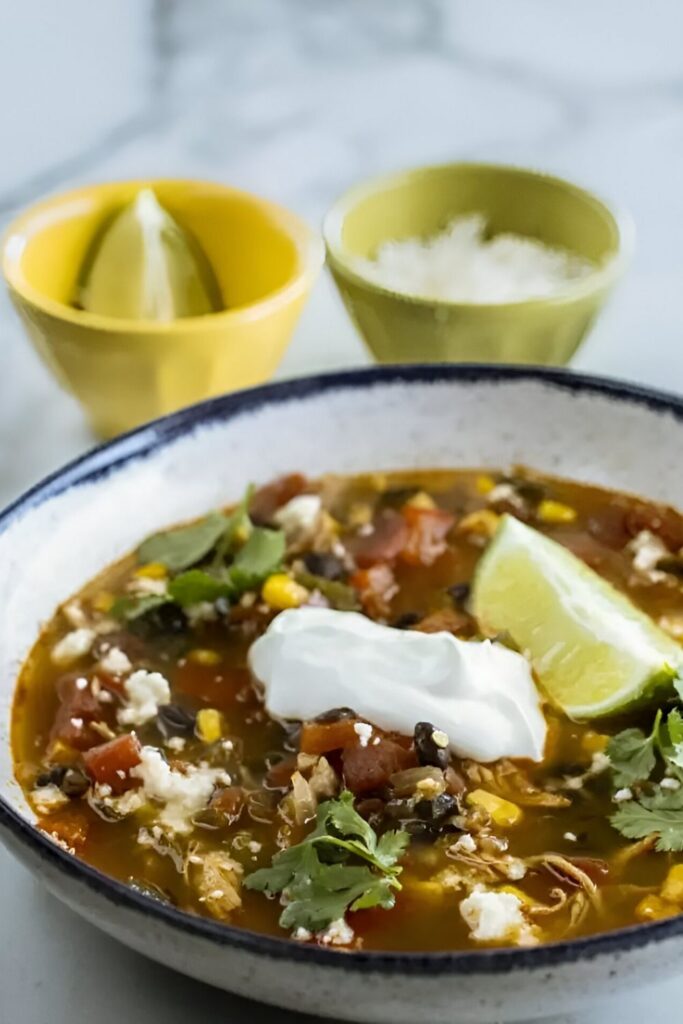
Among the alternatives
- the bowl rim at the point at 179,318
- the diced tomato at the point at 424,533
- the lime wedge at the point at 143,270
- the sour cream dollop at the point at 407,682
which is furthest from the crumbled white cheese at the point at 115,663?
the lime wedge at the point at 143,270

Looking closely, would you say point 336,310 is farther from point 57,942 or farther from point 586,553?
point 57,942

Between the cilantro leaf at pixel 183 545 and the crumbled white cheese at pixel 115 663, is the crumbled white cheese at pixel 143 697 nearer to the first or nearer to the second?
the crumbled white cheese at pixel 115 663

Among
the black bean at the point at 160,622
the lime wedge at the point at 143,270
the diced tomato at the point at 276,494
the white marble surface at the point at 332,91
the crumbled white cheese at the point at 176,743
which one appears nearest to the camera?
the crumbled white cheese at the point at 176,743

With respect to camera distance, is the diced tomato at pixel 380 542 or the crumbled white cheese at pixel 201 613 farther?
the diced tomato at pixel 380 542

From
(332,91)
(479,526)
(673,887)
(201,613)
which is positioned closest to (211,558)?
(201,613)

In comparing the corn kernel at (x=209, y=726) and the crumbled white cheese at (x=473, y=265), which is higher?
the corn kernel at (x=209, y=726)

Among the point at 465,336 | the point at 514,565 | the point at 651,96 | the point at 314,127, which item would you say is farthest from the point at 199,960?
the point at 651,96

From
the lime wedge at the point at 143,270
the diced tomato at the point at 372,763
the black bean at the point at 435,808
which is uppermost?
the lime wedge at the point at 143,270
